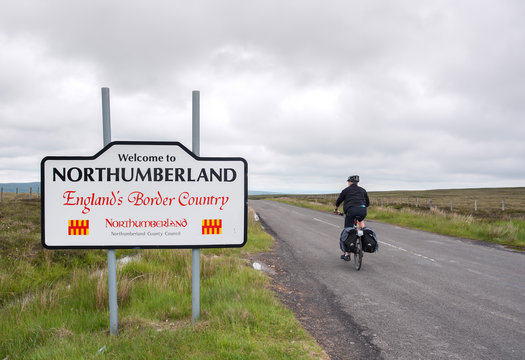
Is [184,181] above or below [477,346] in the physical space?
above

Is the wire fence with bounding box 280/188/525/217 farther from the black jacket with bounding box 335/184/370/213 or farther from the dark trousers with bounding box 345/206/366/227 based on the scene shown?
the dark trousers with bounding box 345/206/366/227

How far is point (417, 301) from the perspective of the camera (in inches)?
226

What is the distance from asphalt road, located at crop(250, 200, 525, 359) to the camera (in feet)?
13.4

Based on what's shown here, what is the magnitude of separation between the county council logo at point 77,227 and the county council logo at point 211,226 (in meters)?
1.37

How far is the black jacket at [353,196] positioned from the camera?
8460mm

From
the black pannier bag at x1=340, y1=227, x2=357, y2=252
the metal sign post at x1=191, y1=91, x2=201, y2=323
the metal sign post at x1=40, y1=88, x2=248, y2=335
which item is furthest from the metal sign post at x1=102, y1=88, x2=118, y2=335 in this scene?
the black pannier bag at x1=340, y1=227, x2=357, y2=252

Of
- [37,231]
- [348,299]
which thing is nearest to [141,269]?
[348,299]

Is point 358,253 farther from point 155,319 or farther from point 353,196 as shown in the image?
point 155,319

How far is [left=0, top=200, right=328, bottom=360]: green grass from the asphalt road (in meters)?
0.70

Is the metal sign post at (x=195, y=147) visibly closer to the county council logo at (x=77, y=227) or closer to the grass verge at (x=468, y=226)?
the county council logo at (x=77, y=227)

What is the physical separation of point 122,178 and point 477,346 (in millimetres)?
4631

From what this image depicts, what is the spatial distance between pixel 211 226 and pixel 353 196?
17.1 feet

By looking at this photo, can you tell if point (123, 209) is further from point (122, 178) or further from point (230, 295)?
point (230, 295)

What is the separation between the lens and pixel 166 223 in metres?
4.16
